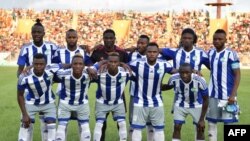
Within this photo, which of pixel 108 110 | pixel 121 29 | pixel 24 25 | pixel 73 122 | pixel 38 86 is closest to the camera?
pixel 38 86

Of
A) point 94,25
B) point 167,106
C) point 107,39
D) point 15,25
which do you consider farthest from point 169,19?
point 107,39

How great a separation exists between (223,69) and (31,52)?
9.40 feet

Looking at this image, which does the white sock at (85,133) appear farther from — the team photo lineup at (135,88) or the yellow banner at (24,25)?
the yellow banner at (24,25)

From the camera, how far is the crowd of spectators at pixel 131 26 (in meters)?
35.4

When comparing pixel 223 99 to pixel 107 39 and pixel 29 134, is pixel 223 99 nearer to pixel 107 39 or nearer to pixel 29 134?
pixel 107 39

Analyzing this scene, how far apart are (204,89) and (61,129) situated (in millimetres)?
2090

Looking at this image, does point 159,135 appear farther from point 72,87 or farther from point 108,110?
point 72,87

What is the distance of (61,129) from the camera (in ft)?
21.3

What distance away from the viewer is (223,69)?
666 cm

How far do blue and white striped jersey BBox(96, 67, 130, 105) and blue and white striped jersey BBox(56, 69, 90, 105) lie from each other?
23cm

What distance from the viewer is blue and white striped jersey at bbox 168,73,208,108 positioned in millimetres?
6422

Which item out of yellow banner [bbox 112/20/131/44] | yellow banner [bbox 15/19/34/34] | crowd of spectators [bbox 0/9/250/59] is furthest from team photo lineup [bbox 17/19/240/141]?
yellow banner [bbox 15/19/34/34]

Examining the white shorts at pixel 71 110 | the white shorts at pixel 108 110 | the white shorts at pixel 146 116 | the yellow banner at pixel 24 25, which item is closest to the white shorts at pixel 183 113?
the white shorts at pixel 146 116

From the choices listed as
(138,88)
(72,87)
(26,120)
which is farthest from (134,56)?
(26,120)
